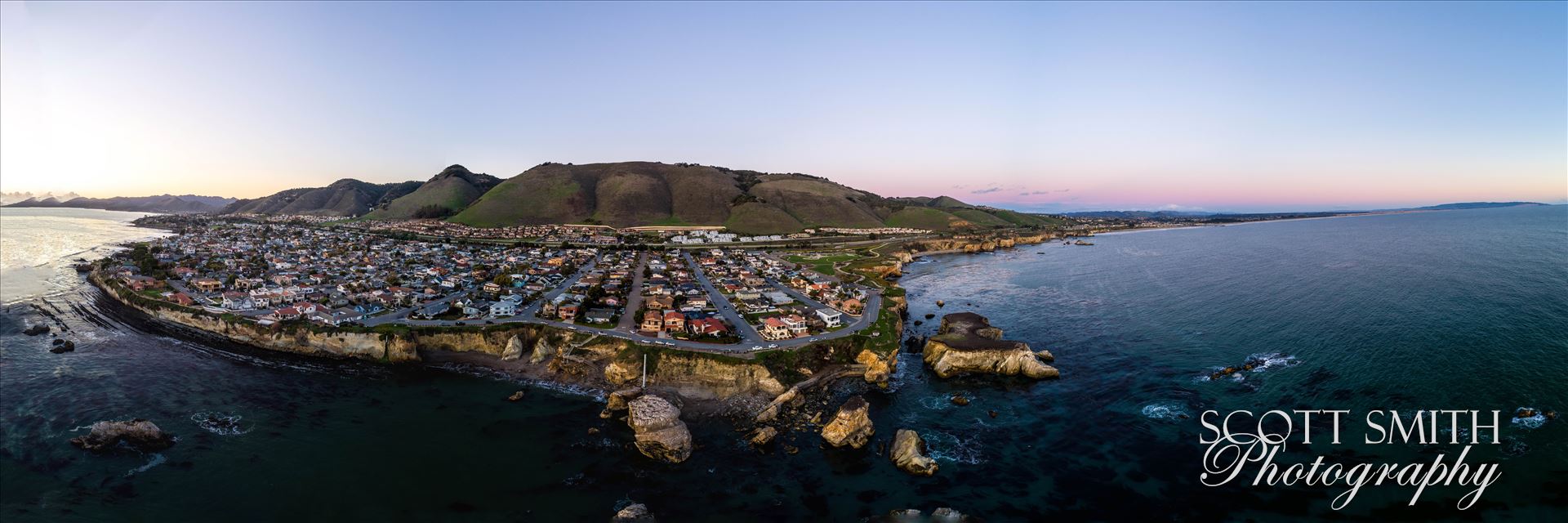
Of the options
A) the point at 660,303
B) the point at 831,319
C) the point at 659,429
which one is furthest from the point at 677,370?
the point at 660,303

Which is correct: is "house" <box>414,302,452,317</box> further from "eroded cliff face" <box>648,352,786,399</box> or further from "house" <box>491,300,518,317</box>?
"eroded cliff face" <box>648,352,786,399</box>

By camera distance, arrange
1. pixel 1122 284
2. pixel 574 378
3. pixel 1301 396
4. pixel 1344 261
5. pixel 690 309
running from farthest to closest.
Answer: pixel 1344 261, pixel 1122 284, pixel 690 309, pixel 574 378, pixel 1301 396

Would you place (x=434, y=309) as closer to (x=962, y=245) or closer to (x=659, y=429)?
(x=659, y=429)

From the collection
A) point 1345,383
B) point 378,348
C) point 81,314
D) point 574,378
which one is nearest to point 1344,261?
point 1345,383

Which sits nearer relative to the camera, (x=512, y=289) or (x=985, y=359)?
(x=985, y=359)

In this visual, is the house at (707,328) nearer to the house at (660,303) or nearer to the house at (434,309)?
the house at (660,303)

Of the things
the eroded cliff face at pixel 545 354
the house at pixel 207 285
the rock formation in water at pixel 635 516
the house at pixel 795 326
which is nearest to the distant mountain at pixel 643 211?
the house at pixel 207 285

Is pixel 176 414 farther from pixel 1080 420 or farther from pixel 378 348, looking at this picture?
pixel 1080 420

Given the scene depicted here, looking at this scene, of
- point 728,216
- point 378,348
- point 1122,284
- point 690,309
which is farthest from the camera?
point 728,216
